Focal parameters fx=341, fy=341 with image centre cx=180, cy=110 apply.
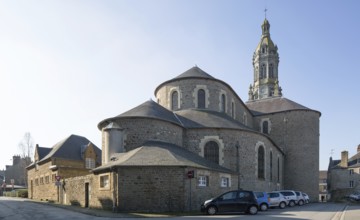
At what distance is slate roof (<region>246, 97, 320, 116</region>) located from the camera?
42.7m

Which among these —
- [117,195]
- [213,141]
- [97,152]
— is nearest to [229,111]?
[213,141]

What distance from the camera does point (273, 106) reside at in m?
44.6

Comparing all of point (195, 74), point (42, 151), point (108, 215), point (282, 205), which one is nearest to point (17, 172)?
point (42, 151)

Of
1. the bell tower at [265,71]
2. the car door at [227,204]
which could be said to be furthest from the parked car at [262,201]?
the bell tower at [265,71]

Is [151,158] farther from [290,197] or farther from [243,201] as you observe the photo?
[290,197]

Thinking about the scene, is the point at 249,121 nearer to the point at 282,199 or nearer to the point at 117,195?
the point at 282,199

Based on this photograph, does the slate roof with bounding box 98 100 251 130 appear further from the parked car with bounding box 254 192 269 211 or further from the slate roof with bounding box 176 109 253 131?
the parked car with bounding box 254 192 269 211

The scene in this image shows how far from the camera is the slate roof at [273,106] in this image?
42.7 metres

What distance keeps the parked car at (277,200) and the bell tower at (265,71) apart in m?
40.9

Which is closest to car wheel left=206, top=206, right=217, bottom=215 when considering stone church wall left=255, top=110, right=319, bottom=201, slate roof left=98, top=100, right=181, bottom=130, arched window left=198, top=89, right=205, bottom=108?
slate roof left=98, top=100, right=181, bottom=130

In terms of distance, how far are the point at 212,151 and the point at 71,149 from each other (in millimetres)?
18220

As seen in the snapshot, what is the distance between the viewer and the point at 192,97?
32.7 m

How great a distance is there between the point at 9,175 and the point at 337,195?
6778 cm

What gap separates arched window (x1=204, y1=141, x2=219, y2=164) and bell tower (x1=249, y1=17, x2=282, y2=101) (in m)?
39.0
